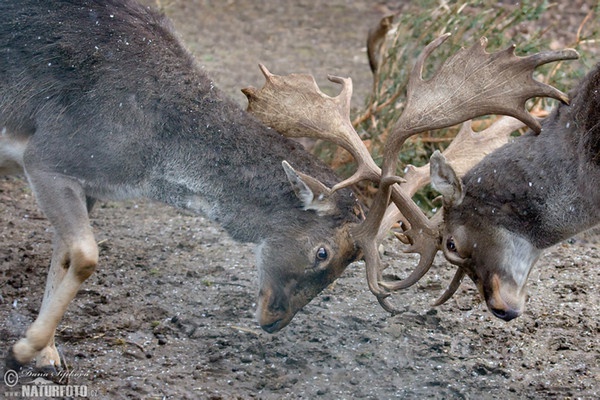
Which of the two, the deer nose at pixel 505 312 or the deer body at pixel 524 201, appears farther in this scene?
the deer body at pixel 524 201

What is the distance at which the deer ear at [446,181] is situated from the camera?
5.13 m

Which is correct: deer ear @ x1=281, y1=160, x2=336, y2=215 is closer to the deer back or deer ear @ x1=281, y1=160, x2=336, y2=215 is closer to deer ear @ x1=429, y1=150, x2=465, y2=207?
the deer back

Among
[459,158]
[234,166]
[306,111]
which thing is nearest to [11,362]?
[234,166]

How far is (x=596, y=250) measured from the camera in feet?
24.0

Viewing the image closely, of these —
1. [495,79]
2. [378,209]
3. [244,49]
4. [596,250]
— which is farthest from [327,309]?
[244,49]

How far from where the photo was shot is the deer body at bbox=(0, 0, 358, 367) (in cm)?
525

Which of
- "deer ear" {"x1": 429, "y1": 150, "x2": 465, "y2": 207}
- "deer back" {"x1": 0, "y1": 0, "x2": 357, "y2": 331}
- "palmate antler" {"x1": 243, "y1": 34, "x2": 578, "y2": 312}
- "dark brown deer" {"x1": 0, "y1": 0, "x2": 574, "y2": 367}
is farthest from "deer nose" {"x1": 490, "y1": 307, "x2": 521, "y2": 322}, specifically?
"deer back" {"x1": 0, "y1": 0, "x2": 357, "y2": 331}

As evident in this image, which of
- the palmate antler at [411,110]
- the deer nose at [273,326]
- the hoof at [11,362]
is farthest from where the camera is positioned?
the deer nose at [273,326]

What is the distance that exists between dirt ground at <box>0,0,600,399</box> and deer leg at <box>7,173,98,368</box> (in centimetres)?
16

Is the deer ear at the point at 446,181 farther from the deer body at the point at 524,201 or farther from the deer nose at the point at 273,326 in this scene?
the deer nose at the point at 273,326

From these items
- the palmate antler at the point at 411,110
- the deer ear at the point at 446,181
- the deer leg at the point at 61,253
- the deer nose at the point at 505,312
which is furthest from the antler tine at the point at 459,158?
the deer leg at the point at 61,253

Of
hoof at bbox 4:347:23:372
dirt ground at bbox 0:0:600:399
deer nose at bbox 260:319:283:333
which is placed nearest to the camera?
hoof at bbox 4:347:23:372

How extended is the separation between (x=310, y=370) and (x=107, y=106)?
6.52 feet

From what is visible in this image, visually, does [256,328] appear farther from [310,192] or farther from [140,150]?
[140,150]
